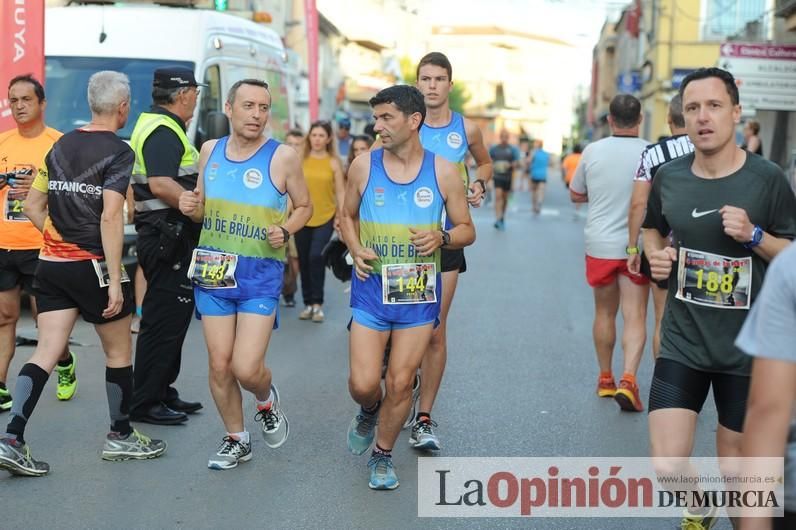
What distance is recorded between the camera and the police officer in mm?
6746

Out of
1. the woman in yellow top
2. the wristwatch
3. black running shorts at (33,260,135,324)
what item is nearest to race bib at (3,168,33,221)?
black running shorts at (33,260,135,324)

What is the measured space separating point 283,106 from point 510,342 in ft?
20.0

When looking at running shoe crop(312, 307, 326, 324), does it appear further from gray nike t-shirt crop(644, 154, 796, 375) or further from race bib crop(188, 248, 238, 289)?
gray nike t-shirt crop(644, 154, 796, 375)

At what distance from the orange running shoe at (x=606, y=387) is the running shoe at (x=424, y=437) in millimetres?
1968

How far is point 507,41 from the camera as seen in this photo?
115m

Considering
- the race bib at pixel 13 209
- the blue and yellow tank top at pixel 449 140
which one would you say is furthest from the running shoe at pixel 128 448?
the blue and yellow tank top at pixel 449 140

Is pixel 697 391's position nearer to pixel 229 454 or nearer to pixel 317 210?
pixel 229 454

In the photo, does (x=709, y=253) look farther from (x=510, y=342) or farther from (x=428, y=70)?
(x=510, y=342)

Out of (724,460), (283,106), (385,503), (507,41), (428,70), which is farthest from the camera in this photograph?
(507,41)

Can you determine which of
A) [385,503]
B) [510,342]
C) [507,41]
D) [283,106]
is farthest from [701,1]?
[507,41]

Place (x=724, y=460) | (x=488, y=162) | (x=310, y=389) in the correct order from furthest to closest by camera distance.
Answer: (x=310, y=389)
(x=488, y=162)
(x=724, y=460)

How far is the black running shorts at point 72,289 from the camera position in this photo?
596 centimetres

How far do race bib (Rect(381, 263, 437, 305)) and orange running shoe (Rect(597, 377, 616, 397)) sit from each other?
296 centimetres

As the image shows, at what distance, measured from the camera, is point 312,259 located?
11.7 metres
